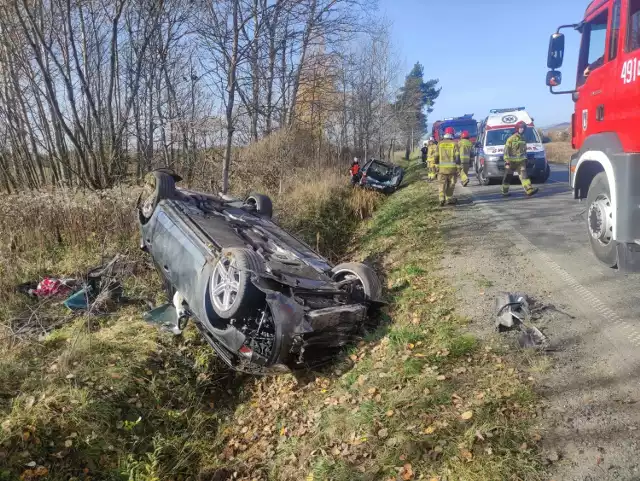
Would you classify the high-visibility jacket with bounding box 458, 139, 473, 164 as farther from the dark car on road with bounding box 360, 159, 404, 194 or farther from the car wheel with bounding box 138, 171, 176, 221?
the car wheel with bounding box 138, 171, 176, 221

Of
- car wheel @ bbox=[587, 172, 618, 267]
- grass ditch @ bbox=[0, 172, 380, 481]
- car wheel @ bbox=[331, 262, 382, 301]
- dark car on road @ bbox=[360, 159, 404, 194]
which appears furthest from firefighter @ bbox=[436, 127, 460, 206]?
grass ditch @ bbox=[0, 172, 380, 481]

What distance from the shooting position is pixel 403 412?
347 centimetres

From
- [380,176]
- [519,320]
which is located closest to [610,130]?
[519,320]

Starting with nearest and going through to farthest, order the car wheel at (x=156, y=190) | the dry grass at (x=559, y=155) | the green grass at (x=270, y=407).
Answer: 1. the green grass at (x=270, y=407)
2. the car wheel at (x=156, y=190)
3. the dry grass at (x=559, y=155)

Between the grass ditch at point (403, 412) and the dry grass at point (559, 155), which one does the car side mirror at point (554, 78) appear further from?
the dry grass at point (559, 155)

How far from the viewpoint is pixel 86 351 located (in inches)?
180

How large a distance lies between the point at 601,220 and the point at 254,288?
11.4 ft

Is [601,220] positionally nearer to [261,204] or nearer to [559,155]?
[261,204]

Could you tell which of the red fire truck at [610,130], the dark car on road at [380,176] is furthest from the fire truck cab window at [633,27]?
the dark car on road at [380,176]

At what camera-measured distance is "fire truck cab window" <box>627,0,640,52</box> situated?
3904 mm

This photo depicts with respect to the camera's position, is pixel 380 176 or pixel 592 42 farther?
pixel 380 176

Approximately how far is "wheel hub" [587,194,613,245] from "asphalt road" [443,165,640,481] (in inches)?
26.1

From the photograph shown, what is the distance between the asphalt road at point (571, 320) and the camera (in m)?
2.74

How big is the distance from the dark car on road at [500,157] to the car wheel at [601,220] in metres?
8.74
